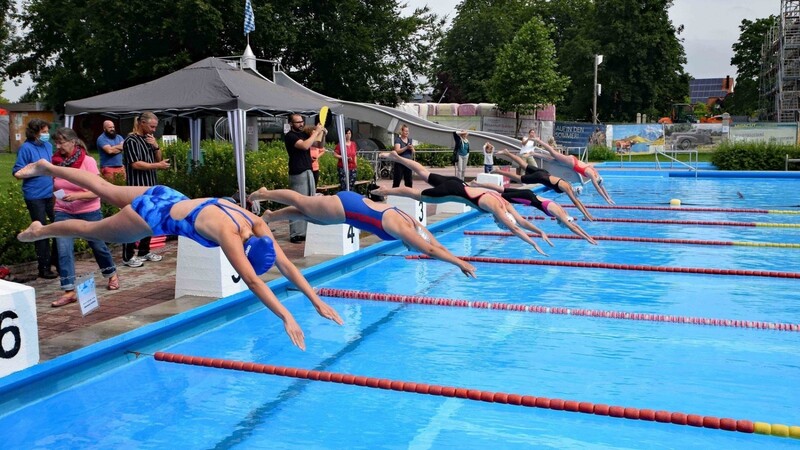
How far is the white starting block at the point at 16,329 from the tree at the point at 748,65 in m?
67.7

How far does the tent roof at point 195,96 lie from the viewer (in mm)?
10398

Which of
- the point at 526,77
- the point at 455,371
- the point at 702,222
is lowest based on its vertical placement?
the point at 455,371

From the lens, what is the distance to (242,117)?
10.3 meters

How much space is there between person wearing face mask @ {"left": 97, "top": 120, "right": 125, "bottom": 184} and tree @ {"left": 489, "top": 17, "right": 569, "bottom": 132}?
3063 cm

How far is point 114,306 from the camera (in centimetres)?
669

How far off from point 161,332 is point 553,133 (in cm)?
Answer: 3063

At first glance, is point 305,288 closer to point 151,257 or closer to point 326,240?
point 326,240

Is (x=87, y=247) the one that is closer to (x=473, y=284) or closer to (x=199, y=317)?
(x=199, y=317)

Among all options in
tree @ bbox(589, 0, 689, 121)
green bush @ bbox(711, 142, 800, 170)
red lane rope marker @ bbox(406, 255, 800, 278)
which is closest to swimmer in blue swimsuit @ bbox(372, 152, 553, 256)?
red lane rope marker @ bbox(406, 255, 800, 278)

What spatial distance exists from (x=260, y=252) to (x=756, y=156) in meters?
26.2

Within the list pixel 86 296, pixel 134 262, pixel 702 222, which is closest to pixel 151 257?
pixel 134 262

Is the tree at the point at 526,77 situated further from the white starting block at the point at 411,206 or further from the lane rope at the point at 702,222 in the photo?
the white starting block at the point at 411,206

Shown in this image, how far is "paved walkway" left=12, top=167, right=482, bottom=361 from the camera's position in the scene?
5516mm

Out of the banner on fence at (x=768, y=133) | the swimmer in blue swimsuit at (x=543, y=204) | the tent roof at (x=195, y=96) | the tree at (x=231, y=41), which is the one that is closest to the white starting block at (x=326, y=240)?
the swimmer in blue swimsuit at (x=543, y=204)
